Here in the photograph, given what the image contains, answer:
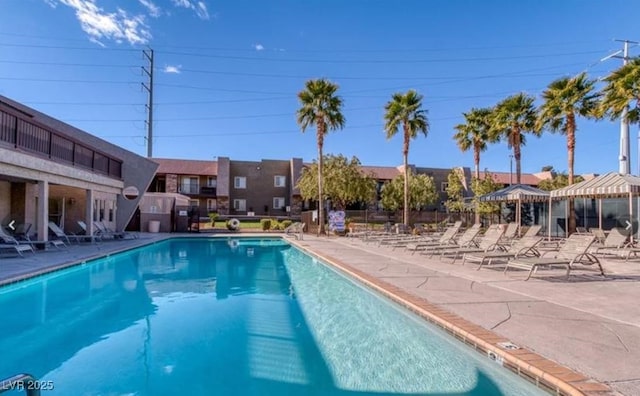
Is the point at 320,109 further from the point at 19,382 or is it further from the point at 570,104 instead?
the point at 19,382

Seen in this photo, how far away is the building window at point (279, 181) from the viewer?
39.3m

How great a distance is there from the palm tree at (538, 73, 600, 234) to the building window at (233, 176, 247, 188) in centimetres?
2617

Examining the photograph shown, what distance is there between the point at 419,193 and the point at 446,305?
2779 centimetres

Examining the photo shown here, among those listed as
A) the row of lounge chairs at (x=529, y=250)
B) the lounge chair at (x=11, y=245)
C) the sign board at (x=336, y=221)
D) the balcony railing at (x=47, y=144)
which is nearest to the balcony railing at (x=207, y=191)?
the sign board at (x=336, y=221)

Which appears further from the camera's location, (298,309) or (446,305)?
(298,309)

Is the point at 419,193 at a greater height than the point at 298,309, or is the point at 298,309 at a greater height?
the point at 419,193

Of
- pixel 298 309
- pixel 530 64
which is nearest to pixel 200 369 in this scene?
pixel 298 309

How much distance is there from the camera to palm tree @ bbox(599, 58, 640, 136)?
14344mm

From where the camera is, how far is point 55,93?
88.1 ft

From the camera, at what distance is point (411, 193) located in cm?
3278

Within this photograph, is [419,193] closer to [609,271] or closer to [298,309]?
[609,271]

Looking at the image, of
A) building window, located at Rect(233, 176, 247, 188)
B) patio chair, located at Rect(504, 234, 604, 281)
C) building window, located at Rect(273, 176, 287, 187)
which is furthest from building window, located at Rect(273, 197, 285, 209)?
patio chair, located at Rect(504, 234, 604, 281)

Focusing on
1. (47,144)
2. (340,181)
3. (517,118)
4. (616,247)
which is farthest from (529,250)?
(340,181)

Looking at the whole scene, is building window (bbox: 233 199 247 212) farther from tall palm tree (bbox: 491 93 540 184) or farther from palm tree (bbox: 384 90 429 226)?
tall palm tree (bbox: 491 93 540 184)
